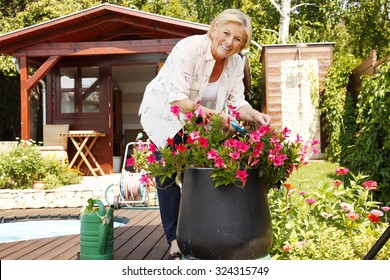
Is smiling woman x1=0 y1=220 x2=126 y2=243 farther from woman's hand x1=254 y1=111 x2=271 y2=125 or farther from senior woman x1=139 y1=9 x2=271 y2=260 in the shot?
woman's hand x1=254 y1=111 x2=271 y2=125

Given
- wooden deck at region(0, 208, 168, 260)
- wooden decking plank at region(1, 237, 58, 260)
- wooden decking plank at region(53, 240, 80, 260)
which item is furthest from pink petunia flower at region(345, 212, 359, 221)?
wooden decking plank at region(1, 237, 58, 260)

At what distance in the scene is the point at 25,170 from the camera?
689 centimetres

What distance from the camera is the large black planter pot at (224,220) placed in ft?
7.13

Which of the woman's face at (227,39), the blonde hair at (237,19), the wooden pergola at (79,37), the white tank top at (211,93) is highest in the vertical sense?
the wooden pergola at (79,37)

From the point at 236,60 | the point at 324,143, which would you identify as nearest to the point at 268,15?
the point at 324,143

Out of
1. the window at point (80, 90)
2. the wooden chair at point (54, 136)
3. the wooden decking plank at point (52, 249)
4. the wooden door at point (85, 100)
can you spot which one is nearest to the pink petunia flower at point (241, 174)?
the wooden decking plank at point (52, 249)

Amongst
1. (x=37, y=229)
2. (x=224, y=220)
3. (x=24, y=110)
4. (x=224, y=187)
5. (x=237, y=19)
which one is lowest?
(x=37, y=229)

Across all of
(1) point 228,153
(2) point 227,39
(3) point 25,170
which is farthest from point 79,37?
(1) point 228,153

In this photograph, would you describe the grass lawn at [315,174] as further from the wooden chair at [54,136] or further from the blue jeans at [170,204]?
the wooden chair at [54,136]

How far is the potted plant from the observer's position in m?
2.17

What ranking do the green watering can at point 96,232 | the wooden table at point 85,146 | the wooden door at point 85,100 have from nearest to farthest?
the green watering can at point 96,232 → the wooden table at point 85,146 → the wooden door at point 85,100

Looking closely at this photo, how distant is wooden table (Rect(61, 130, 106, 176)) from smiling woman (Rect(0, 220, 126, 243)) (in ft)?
10.0

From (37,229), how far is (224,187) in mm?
3635

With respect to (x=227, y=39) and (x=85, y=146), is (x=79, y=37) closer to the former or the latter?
(x=85, y=146)
